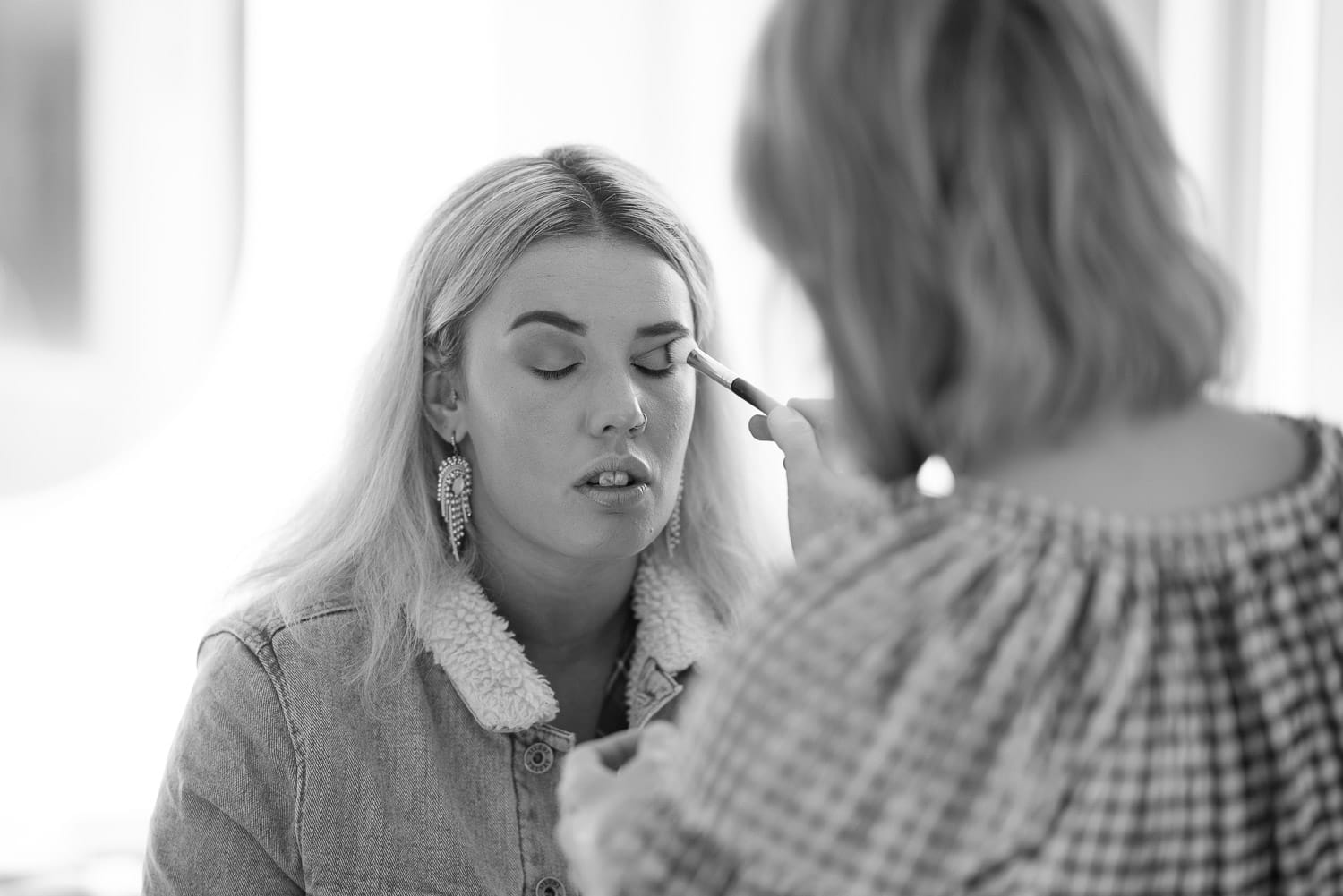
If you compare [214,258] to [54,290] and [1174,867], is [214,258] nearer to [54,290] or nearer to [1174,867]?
[54,290]

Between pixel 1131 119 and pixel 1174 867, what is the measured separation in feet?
1.07

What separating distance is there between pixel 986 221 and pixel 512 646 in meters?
0.75

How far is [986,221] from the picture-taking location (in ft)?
1.90

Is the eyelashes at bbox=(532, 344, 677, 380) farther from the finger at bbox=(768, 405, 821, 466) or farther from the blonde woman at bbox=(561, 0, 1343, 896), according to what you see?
the blonde woman at bbox=(561, 0, 1343, 896)

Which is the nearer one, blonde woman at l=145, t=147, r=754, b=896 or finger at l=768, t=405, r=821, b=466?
finger at l=768, t=405, r=821, b=466

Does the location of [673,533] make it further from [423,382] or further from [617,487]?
[423,382]

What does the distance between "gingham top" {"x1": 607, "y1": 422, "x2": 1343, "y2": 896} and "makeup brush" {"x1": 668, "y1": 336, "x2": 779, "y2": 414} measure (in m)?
0.49

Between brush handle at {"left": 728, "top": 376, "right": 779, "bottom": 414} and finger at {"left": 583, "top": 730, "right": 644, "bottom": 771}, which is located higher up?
brush handle at {"left": 728, "top": 376, "right": 779, "bottom": 414}

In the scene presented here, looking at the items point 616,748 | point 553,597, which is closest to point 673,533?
A: point 553,597

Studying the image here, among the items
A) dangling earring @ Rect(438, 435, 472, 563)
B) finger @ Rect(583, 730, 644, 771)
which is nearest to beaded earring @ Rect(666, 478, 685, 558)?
dangling earring @ Rect(438, 435, 472, 563)

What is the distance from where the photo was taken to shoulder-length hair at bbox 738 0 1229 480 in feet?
1.89

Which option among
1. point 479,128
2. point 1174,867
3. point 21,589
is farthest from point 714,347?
point 21,589

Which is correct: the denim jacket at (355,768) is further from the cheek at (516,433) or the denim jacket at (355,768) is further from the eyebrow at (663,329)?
the eyebrow at (663,329)

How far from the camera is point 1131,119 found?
1.97 ft
